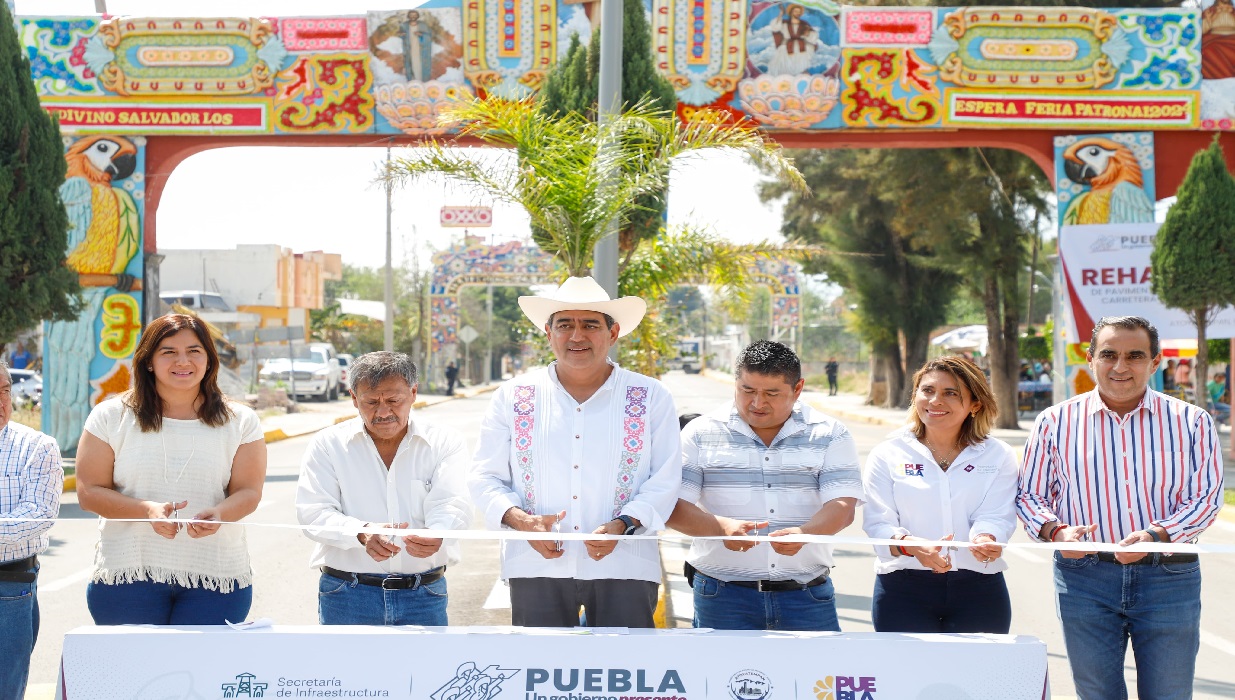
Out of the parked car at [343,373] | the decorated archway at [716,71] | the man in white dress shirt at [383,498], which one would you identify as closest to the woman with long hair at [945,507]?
the man in white dress shirt at [383,498]

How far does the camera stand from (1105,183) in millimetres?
14719

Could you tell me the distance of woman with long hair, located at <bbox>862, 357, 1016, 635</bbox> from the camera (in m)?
4.07

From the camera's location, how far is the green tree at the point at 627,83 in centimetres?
910

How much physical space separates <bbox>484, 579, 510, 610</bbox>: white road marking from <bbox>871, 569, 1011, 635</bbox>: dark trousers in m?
3.73

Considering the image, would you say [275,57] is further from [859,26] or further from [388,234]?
[388,234]

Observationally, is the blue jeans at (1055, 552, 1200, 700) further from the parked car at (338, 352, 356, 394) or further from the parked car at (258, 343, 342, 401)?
the parked car at (338, 352, 356, 394)

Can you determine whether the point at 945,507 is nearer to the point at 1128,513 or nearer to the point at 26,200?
the point at 1128,513

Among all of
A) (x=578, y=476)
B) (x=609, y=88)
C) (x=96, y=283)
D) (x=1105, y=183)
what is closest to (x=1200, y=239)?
(x=1105, y=183)

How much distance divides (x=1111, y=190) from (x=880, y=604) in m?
12.2

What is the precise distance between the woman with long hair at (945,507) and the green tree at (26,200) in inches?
465

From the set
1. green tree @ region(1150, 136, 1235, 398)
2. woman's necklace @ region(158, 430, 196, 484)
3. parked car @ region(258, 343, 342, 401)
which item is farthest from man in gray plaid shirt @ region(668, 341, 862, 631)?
parked car @ region(258, 343, 342, 401)

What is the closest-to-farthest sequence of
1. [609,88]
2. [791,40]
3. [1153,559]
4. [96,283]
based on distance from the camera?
[1153,559]
[609,88]
[791,40]
[96,283]

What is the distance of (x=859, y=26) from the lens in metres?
14.3

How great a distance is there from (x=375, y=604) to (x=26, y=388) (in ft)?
97.0
